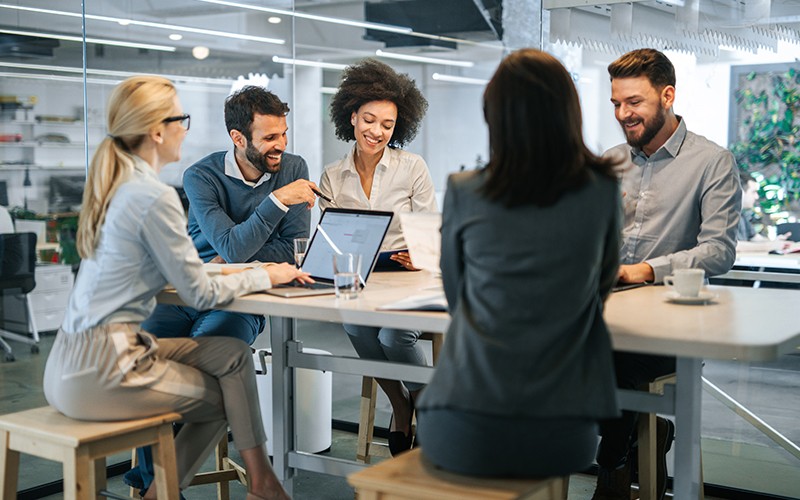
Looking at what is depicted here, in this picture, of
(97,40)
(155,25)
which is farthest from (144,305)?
(155,25)

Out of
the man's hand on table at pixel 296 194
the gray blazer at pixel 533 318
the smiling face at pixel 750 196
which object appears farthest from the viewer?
the smiling face at pixel 750 196

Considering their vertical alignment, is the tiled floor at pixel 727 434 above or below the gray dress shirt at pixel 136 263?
below

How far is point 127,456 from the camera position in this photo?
3.92 m

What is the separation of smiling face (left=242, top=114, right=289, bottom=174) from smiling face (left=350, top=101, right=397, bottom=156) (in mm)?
320

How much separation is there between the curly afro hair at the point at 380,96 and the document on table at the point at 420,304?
1485 millimetres

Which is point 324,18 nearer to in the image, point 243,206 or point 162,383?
point 243,206

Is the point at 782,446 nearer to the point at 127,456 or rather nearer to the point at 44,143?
the point at 127,456

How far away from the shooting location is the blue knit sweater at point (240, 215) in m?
3.21

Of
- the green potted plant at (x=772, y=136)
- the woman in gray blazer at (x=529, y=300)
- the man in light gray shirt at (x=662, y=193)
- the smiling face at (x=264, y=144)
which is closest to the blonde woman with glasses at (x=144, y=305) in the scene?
the smiling face at (x=264, y=144)

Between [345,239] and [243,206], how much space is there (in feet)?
2.59

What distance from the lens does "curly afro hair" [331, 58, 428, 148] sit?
363cm

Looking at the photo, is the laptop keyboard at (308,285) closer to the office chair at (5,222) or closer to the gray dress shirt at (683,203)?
the gray dress shirt at (683,203)

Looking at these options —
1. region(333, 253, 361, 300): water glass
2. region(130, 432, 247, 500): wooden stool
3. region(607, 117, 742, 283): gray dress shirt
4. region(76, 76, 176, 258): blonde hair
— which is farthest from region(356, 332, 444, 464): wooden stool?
region(76, 76, 176, 258): blonde hair

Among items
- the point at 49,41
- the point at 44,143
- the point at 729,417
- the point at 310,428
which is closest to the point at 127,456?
the point at 310,428
